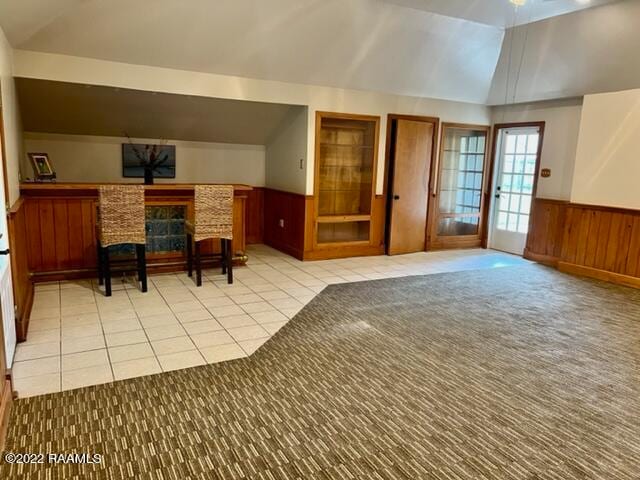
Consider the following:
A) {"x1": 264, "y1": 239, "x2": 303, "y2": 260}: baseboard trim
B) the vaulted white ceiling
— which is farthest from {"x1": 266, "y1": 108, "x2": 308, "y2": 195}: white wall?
{"x1": 264, "y1": 239, "x2": 303, "y2": 260}: baseboard trim

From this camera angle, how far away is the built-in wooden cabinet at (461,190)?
7.12 metres

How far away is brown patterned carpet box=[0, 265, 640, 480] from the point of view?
204 centimetres

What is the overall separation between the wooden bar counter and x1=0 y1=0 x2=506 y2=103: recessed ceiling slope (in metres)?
1.40

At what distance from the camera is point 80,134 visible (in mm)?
5906

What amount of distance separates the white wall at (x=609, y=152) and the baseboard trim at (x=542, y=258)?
922 millimetres

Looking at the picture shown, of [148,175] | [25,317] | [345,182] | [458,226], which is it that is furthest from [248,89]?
[458,226]

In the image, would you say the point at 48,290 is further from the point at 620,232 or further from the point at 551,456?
the point at 620,232

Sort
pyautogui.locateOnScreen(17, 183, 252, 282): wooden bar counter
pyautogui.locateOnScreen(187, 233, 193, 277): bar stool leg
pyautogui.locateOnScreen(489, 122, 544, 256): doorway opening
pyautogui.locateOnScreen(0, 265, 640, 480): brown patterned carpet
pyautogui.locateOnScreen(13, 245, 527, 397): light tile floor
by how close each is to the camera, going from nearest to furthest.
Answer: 1. pyautogui.locateOnScreen(0, 265, 640, 480): brown patterned carpet
2. pyautogui.locateOnScreen(13, 245, 527, 397): light tile floor
3. pyautogui.locateOnScreen(17, 183, 252, 282): wooden bar counter
4. pyautogui.locateOnScreen(187, 233, 193, 277): bar stool leg
5. pyautogui.locateOnScreen(489, 122, 544, 256): doorway opening

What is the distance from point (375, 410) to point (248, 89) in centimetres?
424

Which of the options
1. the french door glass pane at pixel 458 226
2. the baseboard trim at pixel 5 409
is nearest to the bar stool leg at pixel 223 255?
the baseboard trim at pixel 5 409

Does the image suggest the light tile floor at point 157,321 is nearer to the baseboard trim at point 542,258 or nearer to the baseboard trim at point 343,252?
the baseboard trim at point 343,252

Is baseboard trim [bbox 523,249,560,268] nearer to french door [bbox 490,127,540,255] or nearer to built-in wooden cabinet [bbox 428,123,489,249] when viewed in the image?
french door [bbox 490,127,540,255]

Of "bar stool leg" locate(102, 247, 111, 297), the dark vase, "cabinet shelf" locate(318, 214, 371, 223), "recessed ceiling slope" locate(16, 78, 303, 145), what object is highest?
"recessed ceiling slope" locate(16, 78, 303, 145)

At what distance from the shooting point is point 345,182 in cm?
652
